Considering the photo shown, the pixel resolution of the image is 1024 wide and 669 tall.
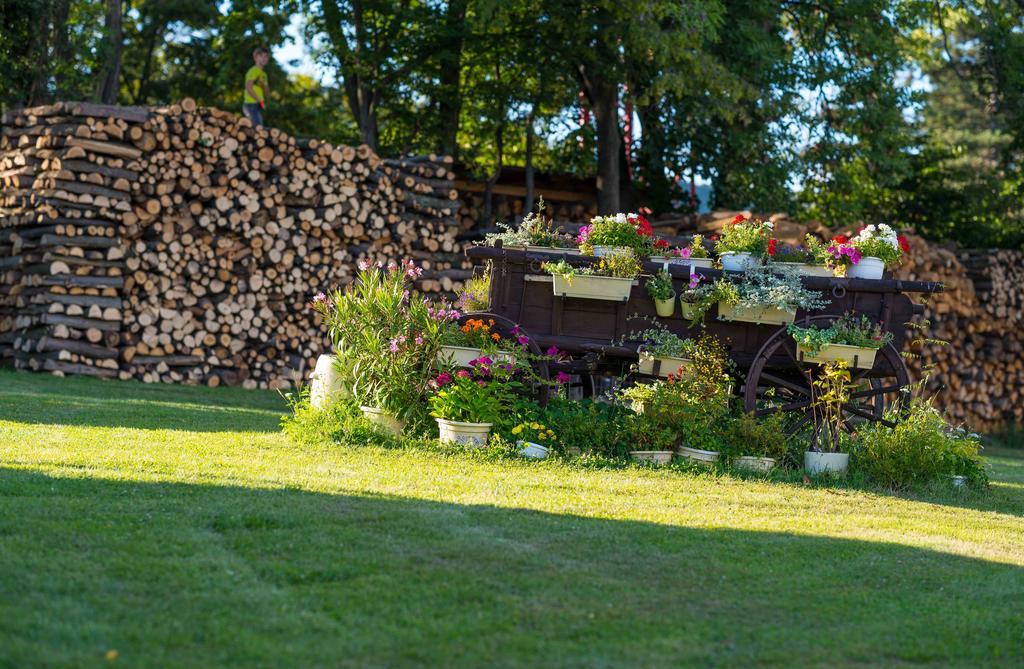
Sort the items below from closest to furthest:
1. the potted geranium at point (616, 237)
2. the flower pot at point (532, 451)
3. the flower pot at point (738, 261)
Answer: the flower pot at point (532, 451) → the flower pot at point (738, 261) → the potted geranium at point (616, 237)

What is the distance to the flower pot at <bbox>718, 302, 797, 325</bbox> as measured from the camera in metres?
7.63

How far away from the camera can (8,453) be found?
6281 mm

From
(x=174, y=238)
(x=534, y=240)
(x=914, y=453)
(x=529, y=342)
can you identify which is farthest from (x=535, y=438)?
(x=174, y=238)

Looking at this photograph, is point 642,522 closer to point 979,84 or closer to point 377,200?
point 377,200

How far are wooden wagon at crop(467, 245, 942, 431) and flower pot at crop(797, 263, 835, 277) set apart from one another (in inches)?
7.0

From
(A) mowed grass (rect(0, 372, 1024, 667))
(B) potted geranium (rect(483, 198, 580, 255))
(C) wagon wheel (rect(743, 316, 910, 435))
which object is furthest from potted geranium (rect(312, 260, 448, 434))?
(C) wagon wheel (rect(743, 316, 910, 435))

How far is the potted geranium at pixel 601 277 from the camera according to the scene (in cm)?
775

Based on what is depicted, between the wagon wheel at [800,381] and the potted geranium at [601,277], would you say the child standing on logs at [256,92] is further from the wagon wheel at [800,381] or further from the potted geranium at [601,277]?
the wagon wheel at [800,381]

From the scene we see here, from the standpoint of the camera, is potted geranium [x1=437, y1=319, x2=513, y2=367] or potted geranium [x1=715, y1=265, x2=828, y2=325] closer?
potted geranium [x1=715, y1=265, x2=828, y2=325]

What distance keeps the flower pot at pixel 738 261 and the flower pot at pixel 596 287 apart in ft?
2.23

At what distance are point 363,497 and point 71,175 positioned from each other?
8.13m

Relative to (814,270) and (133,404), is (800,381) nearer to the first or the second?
A: (814,270)

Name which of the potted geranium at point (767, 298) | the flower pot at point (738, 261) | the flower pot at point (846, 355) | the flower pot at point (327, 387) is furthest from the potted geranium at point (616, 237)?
the flower pot at point (327, 387)

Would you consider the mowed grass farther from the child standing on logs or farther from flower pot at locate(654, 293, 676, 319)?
the child standing on logs
